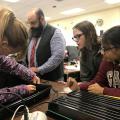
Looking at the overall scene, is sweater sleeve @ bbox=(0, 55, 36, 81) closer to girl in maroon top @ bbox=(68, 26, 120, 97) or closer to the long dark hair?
girl in maroon top @ bbox=(68, 26, 120, 97)

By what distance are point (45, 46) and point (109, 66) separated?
0.74 m

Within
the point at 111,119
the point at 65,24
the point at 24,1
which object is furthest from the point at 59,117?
the point at 65,24

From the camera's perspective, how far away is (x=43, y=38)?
2098mm

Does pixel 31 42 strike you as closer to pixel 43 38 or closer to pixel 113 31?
pixel 43 38

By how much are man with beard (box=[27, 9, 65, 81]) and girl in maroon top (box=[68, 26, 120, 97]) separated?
0.57 meters

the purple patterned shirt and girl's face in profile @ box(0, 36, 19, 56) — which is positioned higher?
girl's face in profile @ box(0, 36, 19, 56)

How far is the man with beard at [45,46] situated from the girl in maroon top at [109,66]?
566mm

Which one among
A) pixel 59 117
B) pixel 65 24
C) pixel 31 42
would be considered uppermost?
pixel 65 24

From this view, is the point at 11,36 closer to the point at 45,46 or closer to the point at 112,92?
the point at 112,92

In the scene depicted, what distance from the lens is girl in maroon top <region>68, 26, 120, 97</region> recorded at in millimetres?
1417

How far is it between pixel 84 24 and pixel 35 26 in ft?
1.70

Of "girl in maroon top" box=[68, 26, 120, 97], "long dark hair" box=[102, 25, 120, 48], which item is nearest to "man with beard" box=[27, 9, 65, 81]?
"girl in maroon top" box=[68, 26, 120, 97]

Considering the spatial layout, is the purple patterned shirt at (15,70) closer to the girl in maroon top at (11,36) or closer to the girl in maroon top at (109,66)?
the girl in maroon top at (11,36)

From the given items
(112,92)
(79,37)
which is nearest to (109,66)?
(112,92)
